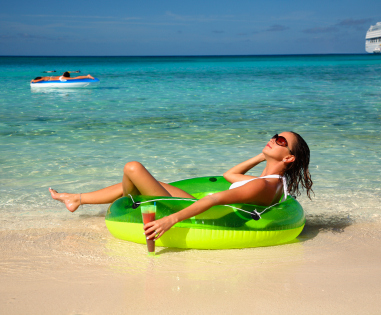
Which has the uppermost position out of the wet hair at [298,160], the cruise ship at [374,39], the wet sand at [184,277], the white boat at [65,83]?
the cruise ship at [374,39]

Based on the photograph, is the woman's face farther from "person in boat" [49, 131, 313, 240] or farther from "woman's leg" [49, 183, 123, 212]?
"woman's leg" [49, 183, 123, 212]

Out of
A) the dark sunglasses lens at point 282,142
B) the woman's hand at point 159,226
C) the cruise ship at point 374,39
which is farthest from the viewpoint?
the cruise ship at point 374,39

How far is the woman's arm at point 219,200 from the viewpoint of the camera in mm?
2594

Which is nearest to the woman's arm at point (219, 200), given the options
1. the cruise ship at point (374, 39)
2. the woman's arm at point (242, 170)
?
the woman's arm at point (242, 170)

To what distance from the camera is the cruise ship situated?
87.1 metres

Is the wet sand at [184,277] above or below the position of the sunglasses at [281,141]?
below

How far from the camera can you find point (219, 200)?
270 cm

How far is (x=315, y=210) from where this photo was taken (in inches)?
160

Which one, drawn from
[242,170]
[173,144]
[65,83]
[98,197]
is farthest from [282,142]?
[65,83]

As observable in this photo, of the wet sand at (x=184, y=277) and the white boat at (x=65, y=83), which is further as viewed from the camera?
the white boat at (x=65, y=83)

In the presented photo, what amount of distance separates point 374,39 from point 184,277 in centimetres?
9826

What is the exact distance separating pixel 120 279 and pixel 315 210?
7.29 ft

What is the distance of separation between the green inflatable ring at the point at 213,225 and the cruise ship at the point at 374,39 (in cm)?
9388

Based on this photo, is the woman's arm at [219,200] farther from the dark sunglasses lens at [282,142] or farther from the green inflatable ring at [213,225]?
the dark sunglasses lens at [282,142]
